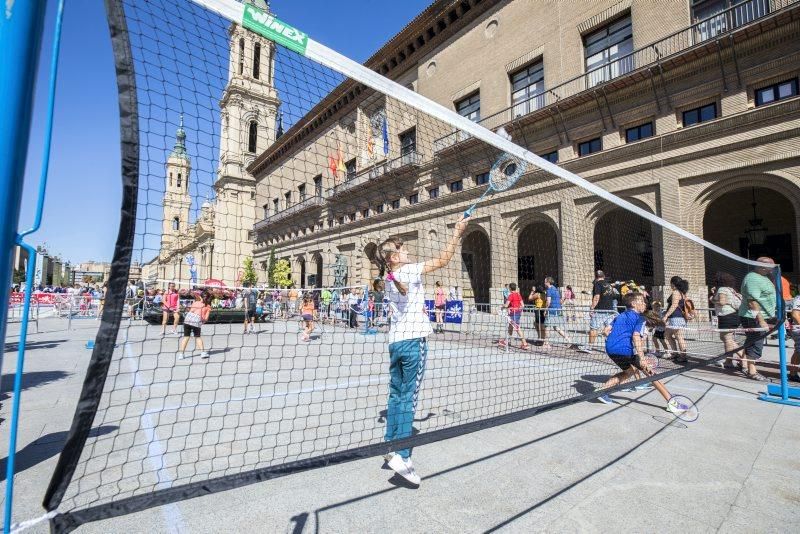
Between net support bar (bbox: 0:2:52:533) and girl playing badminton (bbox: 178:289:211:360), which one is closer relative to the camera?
net support bar (bbox: 0:2:52:533)

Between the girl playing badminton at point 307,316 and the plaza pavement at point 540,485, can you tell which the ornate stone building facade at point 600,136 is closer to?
the girl playing badminton at point 307,316

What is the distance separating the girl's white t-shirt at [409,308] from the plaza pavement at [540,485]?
3.58 ft

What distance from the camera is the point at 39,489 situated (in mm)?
2725

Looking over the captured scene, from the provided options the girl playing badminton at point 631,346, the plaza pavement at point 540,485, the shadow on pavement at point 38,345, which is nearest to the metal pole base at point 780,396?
the plaza pavement at point 540,485

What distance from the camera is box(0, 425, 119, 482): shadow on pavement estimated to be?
10.1 ft

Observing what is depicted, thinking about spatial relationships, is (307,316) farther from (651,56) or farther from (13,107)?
(651,56)

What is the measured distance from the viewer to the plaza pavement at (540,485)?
2385 millimetres

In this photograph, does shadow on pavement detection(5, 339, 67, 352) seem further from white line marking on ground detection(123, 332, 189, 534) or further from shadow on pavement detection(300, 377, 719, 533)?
shadow on pavement detection(300, 377, 719, 533)

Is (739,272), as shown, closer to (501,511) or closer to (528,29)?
(528,29)

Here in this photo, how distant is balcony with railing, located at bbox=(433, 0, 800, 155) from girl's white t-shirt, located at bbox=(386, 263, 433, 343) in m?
7.75

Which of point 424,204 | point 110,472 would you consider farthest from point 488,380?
point 424,204

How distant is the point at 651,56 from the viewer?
14961mm

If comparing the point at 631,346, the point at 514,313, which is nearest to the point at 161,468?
the point at 631,346

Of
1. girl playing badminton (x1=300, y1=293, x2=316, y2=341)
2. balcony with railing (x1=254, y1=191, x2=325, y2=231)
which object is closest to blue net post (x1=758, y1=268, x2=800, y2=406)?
balcony with railing (x1=254, y1=191, x2=325, y2=231)
